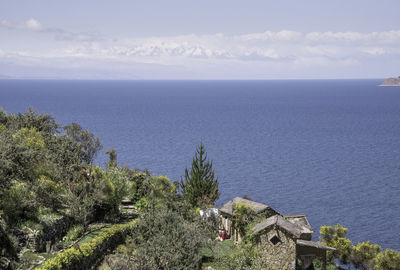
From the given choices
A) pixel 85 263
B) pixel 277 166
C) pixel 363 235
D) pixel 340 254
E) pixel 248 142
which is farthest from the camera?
pixel 248 142

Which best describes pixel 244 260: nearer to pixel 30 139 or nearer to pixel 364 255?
pixel 364 255

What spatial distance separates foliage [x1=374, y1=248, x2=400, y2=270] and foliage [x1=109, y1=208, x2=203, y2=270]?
62.0 feet

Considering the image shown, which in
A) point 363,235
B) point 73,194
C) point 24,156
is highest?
point 24,156

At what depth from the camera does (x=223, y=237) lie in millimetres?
44000

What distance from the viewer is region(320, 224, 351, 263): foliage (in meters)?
42.2

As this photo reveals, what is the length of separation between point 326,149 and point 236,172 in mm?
41760

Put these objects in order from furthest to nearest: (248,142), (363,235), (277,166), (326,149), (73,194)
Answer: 1. (248,142)
2. (326,149)
3. (277,166)
4. (363,235)
5. (73,194)

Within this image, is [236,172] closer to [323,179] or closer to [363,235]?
[323,179]

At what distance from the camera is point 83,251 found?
1008 inches

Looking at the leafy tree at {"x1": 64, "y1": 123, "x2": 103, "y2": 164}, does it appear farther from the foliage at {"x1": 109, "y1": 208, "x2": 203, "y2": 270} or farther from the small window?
the small window

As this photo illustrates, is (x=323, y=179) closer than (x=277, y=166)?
Yes

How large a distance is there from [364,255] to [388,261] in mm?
3369

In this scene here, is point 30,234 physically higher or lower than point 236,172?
higher

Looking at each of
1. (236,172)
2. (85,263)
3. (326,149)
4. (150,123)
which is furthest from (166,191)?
(150,123)
